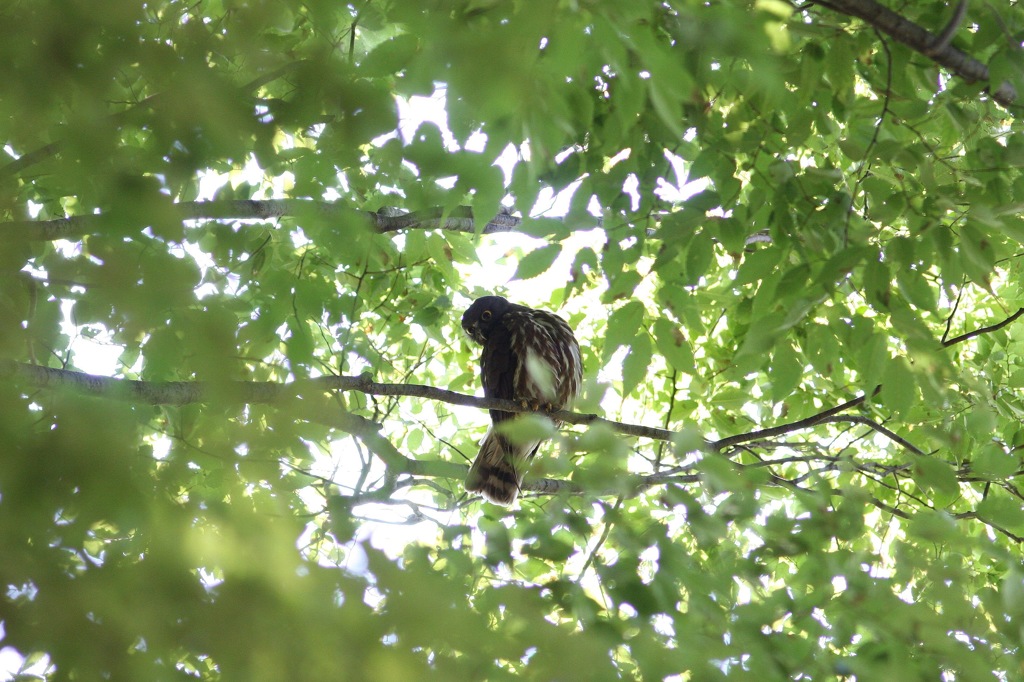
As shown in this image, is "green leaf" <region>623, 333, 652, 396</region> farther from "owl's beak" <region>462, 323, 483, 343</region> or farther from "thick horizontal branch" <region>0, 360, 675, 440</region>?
"owl's beak" <region>462, 323, 483, 343</region>

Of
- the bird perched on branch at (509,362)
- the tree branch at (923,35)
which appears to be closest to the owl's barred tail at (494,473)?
the bird perched on branch at (509,362)

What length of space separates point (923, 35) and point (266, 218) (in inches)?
110

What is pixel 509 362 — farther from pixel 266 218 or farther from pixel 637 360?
pixel 637 360

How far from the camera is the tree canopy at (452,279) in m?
1.02

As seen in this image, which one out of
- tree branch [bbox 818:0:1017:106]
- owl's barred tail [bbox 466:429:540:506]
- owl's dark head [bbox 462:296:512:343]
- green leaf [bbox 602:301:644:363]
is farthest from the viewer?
owl's dark head [bbox 462:296:512:343]

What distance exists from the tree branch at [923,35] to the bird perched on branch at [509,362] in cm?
291

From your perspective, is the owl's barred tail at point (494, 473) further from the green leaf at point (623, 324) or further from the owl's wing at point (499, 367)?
the green leaf at point (623, 324)

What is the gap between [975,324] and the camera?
5.54 m

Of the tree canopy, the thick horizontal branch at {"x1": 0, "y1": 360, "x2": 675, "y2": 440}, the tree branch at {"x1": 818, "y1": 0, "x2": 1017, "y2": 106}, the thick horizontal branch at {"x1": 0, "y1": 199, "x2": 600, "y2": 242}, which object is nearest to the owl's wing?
the thick horizontal branch at {"x1": 0, "y1": 199, "x2": 600, "y2": 242}

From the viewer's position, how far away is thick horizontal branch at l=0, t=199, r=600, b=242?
104 centimetres

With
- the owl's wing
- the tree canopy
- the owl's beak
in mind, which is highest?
the owl's beak

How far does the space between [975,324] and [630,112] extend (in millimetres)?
5019

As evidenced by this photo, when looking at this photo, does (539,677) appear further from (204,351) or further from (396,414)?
(396,414)

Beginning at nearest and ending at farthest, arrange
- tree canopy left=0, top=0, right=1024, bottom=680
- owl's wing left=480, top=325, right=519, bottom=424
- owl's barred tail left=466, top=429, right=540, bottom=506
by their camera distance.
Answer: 1. tree canopy left=0, top=0, right=1024, bottom=680
2. owl's barred tail left=466, top=429, right=540, bottom=506
3. owl's wing left=480, top=325, right=519, bottom=424
